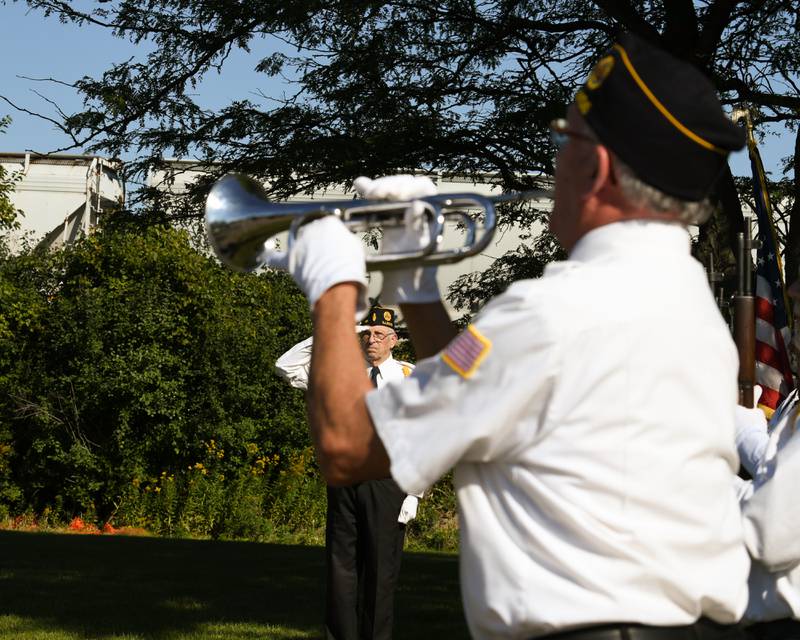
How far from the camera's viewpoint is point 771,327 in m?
6.11

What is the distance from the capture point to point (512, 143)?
360 inches

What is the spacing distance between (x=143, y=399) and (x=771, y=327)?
12977 mm

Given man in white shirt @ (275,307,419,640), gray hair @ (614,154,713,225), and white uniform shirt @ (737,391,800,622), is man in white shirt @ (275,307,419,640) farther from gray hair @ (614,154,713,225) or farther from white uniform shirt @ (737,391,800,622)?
gray hair @ (614,154,713,225)

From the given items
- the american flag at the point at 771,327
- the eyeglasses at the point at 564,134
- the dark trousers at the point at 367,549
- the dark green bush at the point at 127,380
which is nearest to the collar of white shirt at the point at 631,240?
the eyeglasses at the point at 564,134

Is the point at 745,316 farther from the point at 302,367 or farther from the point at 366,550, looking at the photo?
the point at 302,367

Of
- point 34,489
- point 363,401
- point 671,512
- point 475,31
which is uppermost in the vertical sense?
point 475,31

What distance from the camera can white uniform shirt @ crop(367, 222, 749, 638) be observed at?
5.97ft

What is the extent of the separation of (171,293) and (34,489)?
3712 mm

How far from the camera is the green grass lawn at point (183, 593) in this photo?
764 cm

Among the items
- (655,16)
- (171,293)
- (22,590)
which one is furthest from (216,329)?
(655,16)

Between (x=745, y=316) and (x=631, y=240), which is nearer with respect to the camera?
(x=631, y=240)

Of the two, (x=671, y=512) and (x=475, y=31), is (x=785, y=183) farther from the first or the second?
(x=671, y=512)

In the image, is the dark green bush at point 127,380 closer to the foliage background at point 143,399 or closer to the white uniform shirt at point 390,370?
the foliage background at point 143,399

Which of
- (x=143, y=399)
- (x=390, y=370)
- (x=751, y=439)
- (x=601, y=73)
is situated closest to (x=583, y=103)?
(x=601, y=73)
